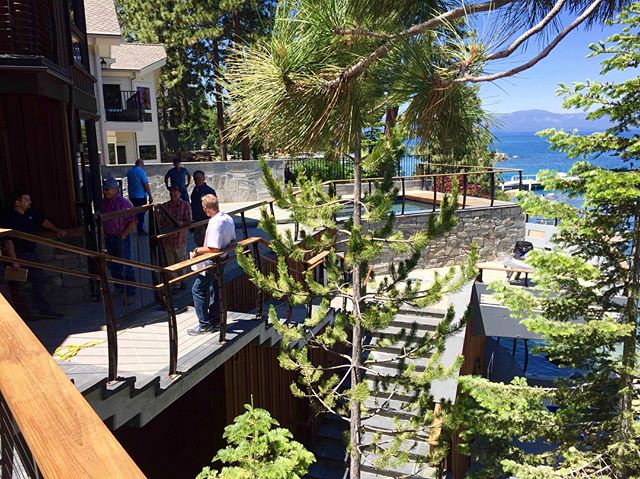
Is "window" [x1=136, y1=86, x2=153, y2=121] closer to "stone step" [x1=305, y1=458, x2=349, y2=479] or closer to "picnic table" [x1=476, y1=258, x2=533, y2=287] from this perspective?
"picnic table" [x1=476, y1=258, x2=533, y2=287]

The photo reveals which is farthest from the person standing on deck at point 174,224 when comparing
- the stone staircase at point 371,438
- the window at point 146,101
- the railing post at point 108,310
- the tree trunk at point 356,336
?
the window at point 146,101

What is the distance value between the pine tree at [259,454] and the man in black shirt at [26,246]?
2601 millimetres

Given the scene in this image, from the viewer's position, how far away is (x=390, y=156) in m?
5.42

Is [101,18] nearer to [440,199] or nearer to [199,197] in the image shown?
[440,199]

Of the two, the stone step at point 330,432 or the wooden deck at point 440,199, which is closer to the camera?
the stone step at point 330,432

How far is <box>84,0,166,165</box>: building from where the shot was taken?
67.7 ft

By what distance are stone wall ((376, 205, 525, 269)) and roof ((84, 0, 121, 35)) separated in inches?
463

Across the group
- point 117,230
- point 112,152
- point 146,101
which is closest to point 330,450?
point 117,230

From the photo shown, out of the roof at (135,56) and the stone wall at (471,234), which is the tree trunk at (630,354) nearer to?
the stone wall at (471,234)

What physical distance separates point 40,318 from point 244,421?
275 centimetres

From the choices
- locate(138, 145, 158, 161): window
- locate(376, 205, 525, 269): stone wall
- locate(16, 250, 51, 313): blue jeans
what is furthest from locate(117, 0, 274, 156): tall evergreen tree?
locate(16, 250, 51, 313): blue jeans

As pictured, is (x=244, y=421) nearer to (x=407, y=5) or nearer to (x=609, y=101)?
(x=407, y=5)

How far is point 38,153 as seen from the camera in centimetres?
754

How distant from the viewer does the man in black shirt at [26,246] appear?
18.7ft
